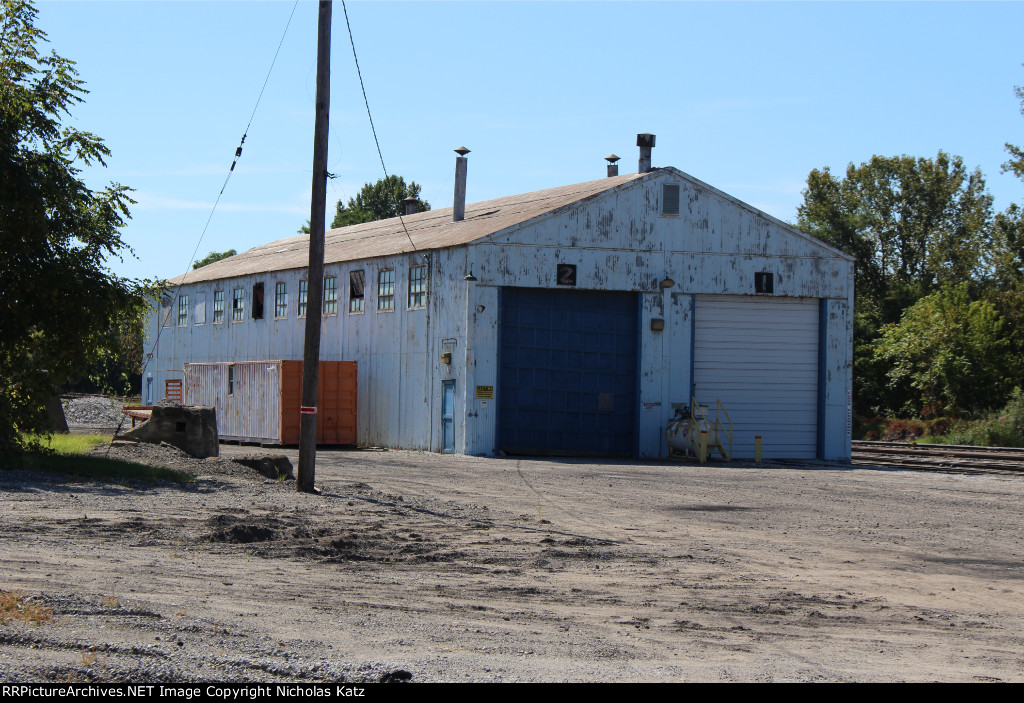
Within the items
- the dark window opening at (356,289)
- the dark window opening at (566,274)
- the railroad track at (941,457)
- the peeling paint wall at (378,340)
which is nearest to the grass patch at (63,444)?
the peeling paint wall at (378,340)

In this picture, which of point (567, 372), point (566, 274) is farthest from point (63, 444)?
point (566, 274)

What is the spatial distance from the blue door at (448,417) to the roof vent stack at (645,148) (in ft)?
28.1

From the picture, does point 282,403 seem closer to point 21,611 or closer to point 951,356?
point 21,611

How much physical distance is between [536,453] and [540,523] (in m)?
14.9

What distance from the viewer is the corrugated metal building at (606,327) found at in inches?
1139

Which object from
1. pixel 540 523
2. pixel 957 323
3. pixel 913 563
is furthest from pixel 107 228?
pixel 957 323

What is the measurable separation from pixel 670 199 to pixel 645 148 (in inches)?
114

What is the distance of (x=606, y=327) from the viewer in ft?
97.8

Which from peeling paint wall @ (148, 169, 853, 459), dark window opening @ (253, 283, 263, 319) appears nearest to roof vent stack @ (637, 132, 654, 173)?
peeling paint wall @ (148, 169, 853, 459)

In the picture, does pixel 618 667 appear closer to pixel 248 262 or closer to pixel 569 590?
pixel 569 590

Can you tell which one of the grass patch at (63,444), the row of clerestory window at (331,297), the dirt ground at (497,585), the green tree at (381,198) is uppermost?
the green tree at (381,198)

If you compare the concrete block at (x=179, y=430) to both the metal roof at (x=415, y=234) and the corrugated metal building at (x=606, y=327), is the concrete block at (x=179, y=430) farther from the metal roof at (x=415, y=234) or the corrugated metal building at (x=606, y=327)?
the metal roof at (x=415, y=234)

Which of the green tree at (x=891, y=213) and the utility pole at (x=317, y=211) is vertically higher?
the green tree at (x=891, y=213)

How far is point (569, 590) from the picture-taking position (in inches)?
381
